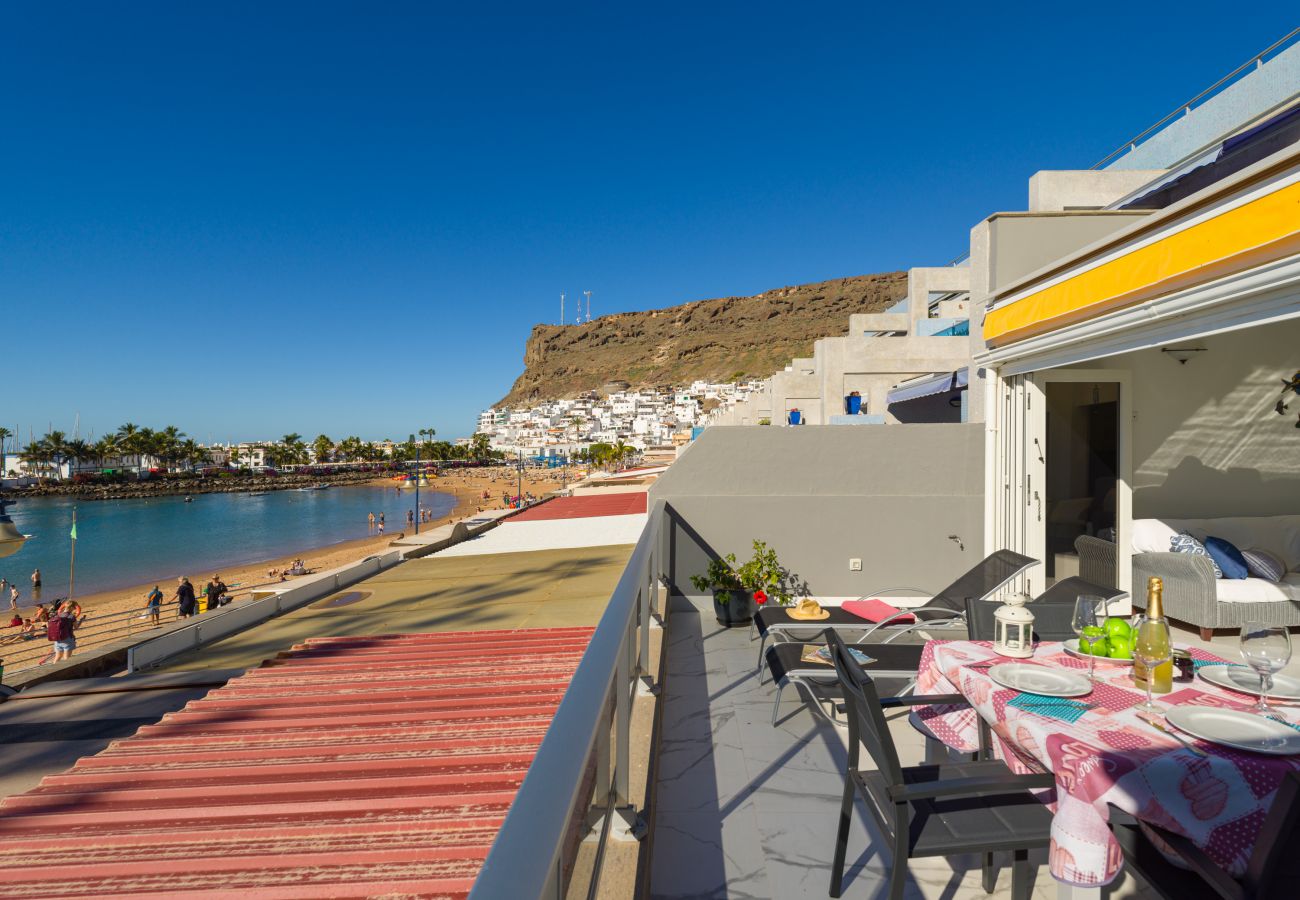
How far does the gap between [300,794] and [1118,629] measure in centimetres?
328

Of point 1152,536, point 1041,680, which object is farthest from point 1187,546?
point 1041,680

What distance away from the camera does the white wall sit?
18.3 feet

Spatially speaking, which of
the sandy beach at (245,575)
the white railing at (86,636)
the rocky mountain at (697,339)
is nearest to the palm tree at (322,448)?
the rocky mountain at (697,339)

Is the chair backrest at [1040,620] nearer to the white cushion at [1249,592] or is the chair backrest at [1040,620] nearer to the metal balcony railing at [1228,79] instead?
the white cushion at [1249,592]

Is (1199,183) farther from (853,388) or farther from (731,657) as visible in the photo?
(731,657)

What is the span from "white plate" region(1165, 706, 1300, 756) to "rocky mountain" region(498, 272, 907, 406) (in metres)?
71.5

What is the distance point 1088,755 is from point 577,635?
13.4 ft

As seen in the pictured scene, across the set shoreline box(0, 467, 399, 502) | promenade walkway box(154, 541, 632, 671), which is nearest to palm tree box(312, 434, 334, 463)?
shoreline box(0, 467, 399, 502)

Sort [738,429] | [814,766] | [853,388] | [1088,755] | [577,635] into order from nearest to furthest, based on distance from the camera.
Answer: [1088,755]
[814,766]
[577,635]
[738,429]
[853,388]

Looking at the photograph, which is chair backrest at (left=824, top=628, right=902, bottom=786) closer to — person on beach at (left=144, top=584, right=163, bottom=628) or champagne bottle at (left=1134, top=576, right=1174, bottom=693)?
champagne bottle at (left=1134, top=576, right=1174, bottom=693)

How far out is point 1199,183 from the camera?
243 inches

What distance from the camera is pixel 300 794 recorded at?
2.87 metres

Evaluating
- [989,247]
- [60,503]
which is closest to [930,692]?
[989,247]

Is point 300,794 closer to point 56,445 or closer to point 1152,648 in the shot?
point 1152,648
